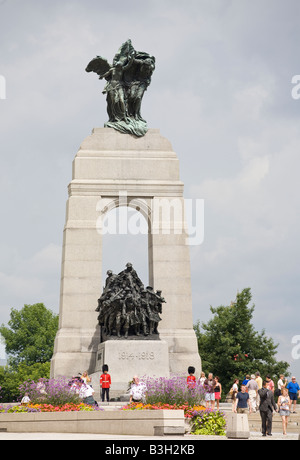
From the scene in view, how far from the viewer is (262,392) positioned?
18.8 m

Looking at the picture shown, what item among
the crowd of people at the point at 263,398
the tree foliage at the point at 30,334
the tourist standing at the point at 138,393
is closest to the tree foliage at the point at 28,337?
the tree foliage at the point at 30,334

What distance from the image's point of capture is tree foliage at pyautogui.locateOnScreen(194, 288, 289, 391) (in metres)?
46.2

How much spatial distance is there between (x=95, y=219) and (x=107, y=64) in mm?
8438

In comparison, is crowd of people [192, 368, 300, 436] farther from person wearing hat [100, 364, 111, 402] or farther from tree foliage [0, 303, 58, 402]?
tree foliage [0, 303, 58, 402]

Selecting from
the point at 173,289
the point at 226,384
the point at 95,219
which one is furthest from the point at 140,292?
the point at 226,384

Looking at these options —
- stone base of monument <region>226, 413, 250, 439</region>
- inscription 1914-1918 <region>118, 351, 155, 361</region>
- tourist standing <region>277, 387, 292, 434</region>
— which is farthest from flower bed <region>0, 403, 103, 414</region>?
inscription 1914-1918 <region>118, 351, 155, 361</region>

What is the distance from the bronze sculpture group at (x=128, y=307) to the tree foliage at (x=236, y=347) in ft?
61.1

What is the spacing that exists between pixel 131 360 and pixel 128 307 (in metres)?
2.31

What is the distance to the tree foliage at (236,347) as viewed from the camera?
151ft

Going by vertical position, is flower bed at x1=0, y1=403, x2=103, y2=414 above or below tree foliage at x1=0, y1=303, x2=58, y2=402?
below

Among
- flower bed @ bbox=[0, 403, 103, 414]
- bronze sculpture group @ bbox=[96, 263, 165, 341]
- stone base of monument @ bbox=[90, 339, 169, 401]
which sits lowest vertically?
flower bed @ bbox=[0, 403, 103, 414]

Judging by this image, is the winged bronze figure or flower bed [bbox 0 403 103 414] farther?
the winged bronze figure

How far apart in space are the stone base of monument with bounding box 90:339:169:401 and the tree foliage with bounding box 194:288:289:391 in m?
19.2
